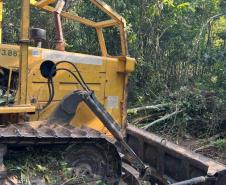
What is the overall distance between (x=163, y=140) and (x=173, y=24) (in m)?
5.82

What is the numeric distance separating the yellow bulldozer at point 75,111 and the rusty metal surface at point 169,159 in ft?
0.04

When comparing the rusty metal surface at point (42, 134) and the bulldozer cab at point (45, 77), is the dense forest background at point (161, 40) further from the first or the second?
the rusty metal surface at point (42, 134)

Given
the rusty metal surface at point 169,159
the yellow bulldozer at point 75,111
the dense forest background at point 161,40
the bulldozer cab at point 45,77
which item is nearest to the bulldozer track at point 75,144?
the yellow bulldozer at point 75,111

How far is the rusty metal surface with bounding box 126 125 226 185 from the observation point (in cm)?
497

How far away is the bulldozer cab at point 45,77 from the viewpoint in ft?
14.3

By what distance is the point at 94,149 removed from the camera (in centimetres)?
462

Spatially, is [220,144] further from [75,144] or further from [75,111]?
[75,144]

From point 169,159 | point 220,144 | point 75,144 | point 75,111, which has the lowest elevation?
point 220,144

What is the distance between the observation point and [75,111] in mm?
4715

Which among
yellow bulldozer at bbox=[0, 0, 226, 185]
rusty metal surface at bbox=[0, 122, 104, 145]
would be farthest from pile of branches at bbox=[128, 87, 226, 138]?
rusty metal surface at bbox=[0, 122, 104, 145]

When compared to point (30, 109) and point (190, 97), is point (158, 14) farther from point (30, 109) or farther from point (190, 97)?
point (30, 109)

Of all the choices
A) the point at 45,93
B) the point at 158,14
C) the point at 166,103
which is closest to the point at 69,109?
the point at 45,93

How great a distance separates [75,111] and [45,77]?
0.52 m

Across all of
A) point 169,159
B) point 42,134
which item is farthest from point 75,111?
point 169,159
